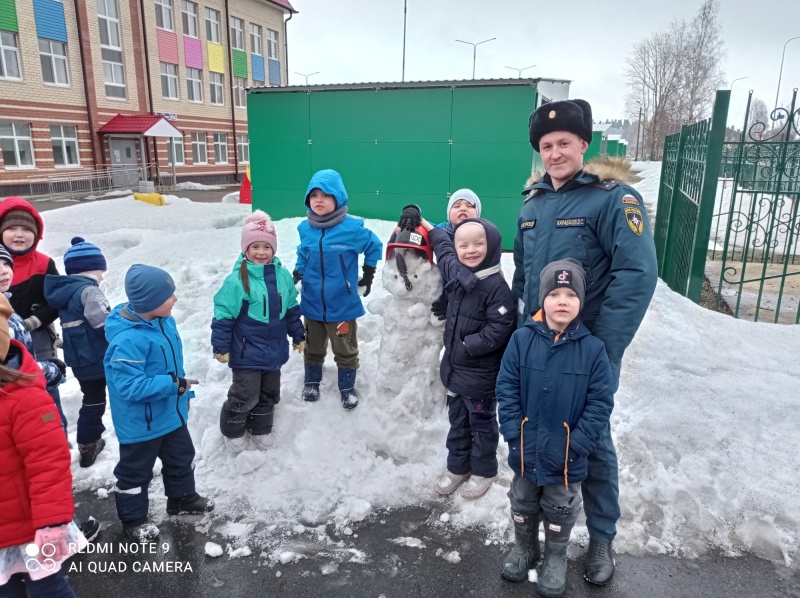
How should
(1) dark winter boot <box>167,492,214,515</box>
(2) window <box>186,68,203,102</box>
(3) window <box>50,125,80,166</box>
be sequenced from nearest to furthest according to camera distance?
(1) dark winter boot <box>167,492,214,515</box> → (3) window <box>50,125,80,166</box> → (2) window <box>186,68,203,102</box>

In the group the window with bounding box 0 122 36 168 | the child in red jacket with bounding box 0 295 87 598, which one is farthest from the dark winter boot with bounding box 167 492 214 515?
the window with bounding box 0 122 36 168

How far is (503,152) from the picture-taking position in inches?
380

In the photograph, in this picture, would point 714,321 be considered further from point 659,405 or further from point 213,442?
point 213,442

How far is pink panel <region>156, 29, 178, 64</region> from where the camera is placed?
28.0 m

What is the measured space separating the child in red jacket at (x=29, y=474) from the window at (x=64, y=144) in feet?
83.1

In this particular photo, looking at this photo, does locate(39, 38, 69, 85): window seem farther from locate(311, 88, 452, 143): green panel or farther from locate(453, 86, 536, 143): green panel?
locate(453, 86, 536, 143): green panel

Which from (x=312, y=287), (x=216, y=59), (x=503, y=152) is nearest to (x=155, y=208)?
(x=503, y=152)

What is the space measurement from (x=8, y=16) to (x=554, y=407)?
26021mm

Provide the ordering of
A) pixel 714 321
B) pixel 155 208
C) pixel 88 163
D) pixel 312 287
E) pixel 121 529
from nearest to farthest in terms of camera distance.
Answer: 1. pixel 121 529
2. pixel 312 287
3. pixel 714 321
4. pixel 155 208
5. pixel 88 163

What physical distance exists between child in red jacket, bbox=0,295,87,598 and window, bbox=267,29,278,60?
38.3 m

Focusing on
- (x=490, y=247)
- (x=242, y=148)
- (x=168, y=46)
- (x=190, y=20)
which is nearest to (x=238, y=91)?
(x=242, y=148)

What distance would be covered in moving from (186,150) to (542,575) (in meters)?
31.5

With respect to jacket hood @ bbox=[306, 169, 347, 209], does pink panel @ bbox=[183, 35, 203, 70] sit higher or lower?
higher

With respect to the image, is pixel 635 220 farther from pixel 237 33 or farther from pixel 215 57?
pixel 237 33
